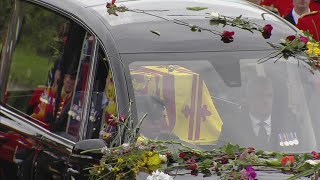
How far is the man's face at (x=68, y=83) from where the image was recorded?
803cm

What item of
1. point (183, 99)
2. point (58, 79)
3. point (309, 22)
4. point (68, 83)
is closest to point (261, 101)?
point (183, 99)

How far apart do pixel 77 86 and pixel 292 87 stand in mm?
1431

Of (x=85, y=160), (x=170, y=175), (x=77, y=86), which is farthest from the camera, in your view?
(x=77, y=86)

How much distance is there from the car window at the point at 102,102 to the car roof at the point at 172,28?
0.18 meters

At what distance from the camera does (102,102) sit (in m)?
7.29

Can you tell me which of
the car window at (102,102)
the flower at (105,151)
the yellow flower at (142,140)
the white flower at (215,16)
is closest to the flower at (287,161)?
the yellow flower at (142,140)

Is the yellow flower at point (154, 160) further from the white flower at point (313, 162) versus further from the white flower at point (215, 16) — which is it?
the white flower at point (215, 16)

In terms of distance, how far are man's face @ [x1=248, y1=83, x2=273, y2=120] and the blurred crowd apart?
8.26 feet

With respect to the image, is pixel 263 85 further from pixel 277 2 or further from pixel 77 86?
pixel 277 2

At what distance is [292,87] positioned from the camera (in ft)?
23.9

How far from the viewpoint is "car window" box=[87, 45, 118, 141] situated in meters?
7.06

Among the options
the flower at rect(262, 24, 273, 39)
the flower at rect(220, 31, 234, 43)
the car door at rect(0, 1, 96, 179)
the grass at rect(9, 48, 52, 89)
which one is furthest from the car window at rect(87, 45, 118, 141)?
the grass at rect(9, 48, 52, 89)

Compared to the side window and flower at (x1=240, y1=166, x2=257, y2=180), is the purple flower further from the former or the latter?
the side window

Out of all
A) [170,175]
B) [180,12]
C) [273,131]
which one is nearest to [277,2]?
[180,12]
